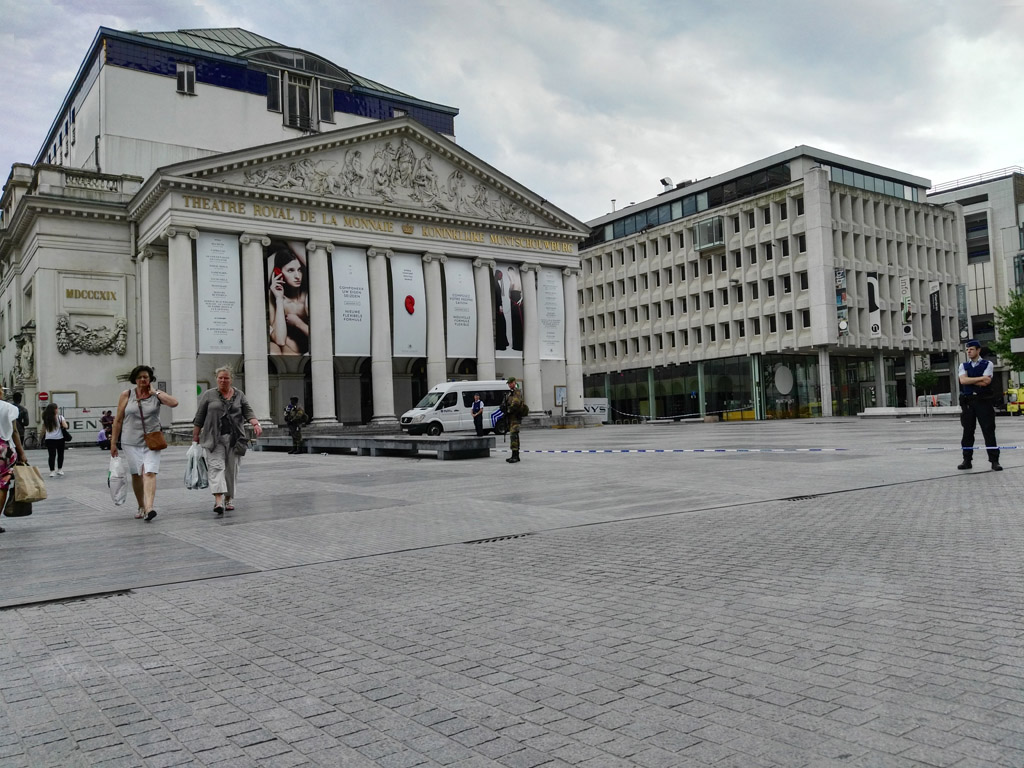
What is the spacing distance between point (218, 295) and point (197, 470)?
100ft

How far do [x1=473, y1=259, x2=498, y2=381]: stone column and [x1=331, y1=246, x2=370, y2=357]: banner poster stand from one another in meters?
7.73

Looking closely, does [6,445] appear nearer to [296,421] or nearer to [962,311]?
[296,421]

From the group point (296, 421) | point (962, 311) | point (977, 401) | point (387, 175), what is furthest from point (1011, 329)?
point (977, 401)

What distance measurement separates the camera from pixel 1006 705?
10.2ft

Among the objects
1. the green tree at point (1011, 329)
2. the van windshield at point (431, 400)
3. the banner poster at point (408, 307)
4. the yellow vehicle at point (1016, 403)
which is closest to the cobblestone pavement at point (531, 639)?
the van windshield at point (431, 400)

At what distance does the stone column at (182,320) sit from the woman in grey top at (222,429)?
2995cm

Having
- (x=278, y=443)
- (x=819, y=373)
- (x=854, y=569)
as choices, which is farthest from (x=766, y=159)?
(x=854, y=569)

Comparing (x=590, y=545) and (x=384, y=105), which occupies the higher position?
(x=384, y=105)

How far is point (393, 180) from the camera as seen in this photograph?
46750 millimetres

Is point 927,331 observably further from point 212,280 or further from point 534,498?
point 534,498

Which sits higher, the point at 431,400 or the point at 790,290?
the point at 790,290

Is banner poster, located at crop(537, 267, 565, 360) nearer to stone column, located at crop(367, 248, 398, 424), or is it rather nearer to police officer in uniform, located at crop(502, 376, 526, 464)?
stone column, located at crop(367, 248, 398, 424)

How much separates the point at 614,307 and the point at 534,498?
205 ft

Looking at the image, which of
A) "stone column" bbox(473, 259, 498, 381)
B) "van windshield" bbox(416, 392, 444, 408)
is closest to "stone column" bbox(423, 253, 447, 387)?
"stone column" bbox(473, 259, 498, 381)
